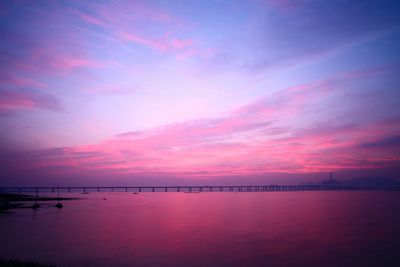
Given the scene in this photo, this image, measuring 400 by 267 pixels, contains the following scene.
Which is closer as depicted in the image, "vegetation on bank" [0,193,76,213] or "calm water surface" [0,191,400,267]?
"calm water surface" [0,191,400,267]

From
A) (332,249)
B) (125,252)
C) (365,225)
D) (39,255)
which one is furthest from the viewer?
(365,225)

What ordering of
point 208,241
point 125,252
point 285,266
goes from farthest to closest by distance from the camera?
point 208,241
point 125,252
point 285,266

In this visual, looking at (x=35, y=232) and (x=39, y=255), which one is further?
(x=35, y=232)

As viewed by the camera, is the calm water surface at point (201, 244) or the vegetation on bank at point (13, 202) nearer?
the calm water surface at point (201, 244)

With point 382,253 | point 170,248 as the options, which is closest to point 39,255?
point 170,248

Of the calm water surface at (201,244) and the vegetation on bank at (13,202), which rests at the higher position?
the calm water surface at (201,244)

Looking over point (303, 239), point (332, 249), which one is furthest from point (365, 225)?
point (332, 249)

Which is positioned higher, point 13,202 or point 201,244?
point 201,244

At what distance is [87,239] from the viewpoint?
3622 centimetres

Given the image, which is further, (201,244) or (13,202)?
(13,202)

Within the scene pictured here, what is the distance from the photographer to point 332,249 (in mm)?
32344

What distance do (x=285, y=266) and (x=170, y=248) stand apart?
1146 centimetres

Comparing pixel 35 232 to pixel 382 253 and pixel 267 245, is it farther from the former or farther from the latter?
pixel 382 253

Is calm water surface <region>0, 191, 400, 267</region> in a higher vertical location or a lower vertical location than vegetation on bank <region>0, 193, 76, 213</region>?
higher
